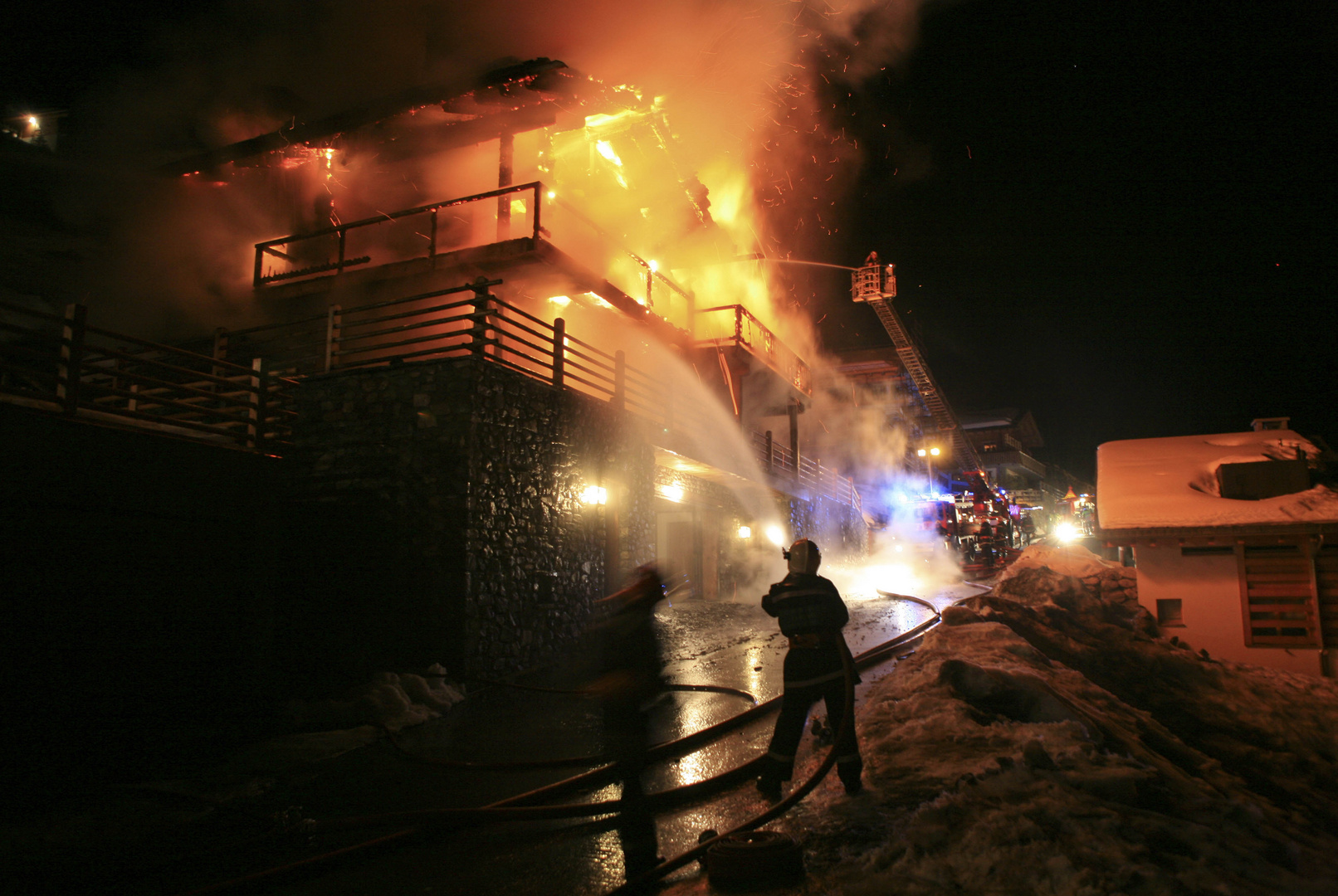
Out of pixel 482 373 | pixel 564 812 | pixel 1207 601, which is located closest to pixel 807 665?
pixel 564 812

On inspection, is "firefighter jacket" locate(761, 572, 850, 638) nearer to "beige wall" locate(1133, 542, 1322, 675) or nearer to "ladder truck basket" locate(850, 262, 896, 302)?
"beige wall" locate(1133, 542, 1322, 675)

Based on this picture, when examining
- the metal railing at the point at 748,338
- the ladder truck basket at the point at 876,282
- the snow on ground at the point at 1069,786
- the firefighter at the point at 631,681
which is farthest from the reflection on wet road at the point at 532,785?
the ladder truck basket at the point at 876,282

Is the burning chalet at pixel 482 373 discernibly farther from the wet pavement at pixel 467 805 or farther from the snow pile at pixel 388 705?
the wet pavement at pixel 467 805

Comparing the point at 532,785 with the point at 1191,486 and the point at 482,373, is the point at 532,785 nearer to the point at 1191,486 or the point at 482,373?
the point at 482,373

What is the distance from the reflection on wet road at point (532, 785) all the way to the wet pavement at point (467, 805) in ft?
0.04

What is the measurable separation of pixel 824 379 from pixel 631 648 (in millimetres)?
29842

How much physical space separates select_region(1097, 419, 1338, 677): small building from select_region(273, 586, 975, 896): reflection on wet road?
7.09m

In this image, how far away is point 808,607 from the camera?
508 centimetres

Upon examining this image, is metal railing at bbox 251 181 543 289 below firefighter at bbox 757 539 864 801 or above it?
above

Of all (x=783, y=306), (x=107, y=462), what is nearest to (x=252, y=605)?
(x=107, y=462)

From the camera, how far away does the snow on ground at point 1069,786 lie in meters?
3.53

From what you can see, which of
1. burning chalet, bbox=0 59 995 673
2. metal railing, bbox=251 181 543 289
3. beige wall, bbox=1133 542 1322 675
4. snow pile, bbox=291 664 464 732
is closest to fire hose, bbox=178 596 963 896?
burning chalet, bbox=0 59 995 673

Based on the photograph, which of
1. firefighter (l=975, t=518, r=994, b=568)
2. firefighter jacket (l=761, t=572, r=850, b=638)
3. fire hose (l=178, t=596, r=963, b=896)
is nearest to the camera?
fire hose (l=178, t=596, r=963, b=896)

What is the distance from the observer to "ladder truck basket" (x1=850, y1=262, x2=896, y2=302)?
29.0m
